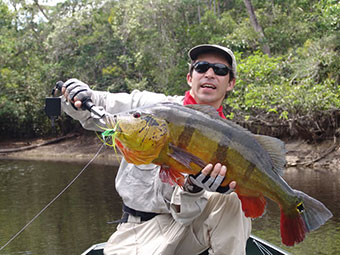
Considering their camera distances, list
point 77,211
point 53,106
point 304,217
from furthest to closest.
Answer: point 77,211 → point 53,106 → point 304,217

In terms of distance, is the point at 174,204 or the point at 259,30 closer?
the point at 174,204

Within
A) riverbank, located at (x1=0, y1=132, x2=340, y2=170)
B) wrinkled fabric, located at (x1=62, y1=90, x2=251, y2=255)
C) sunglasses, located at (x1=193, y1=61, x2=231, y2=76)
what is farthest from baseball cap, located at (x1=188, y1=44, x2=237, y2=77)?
riverbank, located at (x1=0, y1=132, x2=340, y2=170)

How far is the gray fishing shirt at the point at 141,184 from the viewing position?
310cm

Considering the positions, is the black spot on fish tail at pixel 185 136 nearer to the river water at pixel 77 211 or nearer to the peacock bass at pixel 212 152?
the peacock bass at pixel 212 152

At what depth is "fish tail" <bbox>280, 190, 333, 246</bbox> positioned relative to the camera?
2588 mm

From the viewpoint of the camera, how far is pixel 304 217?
2.60m

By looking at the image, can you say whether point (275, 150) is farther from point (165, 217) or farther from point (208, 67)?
point (165, 217)

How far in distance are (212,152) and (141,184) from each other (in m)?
0.94

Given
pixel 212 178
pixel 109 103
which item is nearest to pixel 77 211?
pixel 109 103

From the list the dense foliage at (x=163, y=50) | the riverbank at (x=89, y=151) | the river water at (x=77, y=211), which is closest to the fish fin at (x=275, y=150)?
the river water at (x=77, y=211)

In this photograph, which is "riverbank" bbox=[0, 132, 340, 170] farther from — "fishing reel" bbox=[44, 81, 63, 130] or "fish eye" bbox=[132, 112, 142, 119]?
"fish eye" bbox=[132, 112, 142, 119]

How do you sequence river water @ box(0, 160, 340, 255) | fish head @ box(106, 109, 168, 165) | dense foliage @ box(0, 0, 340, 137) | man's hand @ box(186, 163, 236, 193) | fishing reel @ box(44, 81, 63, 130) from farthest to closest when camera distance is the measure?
dense foliage @ box(0, 0, 340, 137)
river water @ box(0, 160, 340, 255)
fishing reel @ box(44, 81, 63, 130)
man's hand @ box(186, 163, 236, 193)
fish head @ box(106, 109, 168, 165)

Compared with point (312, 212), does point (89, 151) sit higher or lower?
lower

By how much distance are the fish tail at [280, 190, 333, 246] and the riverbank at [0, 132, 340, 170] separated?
534 inches
